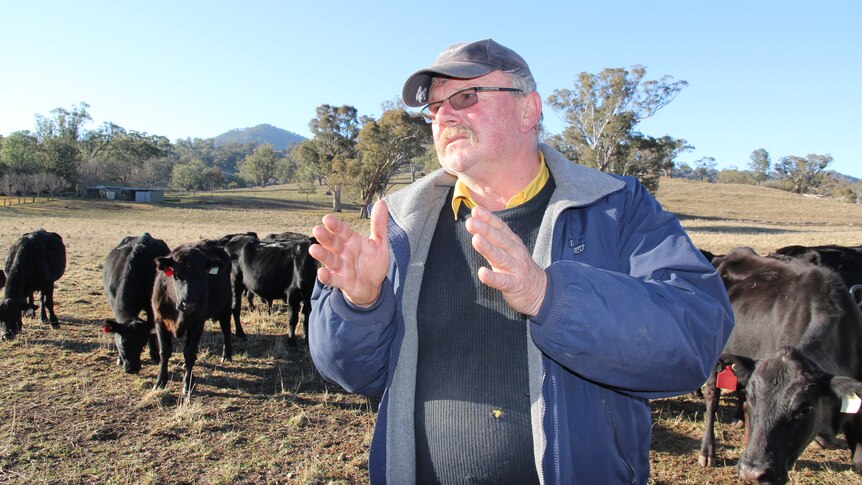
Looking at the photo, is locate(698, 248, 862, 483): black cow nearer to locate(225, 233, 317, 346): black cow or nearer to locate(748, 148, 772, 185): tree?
locate(225, 233, 317, 346): black cow

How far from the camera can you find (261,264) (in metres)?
10.6

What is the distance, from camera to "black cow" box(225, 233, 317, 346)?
988 centimetres

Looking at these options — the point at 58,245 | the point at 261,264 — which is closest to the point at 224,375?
the point at 261,264

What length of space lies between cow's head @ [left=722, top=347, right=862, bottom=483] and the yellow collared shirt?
8.60 feet

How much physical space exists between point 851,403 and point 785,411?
1.26ft

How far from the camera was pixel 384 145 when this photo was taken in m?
43.8

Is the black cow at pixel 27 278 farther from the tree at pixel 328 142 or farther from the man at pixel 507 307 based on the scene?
the tree at pixel 328 142

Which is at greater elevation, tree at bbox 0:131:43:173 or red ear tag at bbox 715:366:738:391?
tree at bbox 0:131:43:173

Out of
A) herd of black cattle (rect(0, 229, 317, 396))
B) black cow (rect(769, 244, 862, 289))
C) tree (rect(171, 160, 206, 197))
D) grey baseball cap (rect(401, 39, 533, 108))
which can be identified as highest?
tree (rect(171, 160, 206, 197))

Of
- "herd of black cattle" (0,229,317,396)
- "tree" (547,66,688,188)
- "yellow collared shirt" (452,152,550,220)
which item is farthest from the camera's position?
"tree" (547,66,688,188)

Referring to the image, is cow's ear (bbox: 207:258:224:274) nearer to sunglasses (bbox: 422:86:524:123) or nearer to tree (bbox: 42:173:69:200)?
sunglasses (bbox: 422:86:524:123)

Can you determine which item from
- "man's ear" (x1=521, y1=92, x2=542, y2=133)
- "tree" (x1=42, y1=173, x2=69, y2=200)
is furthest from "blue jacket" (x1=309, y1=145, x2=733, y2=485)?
"tree" (x1=42, y1=173, x2=69, y2=200)

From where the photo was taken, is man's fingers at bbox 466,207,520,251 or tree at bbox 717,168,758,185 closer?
man's fingers at bbox 466,207,520,251

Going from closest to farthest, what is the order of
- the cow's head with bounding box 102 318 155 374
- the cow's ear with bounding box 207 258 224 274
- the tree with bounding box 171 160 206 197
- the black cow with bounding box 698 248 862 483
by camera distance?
the black cow with bounding box 698 248 862 483 < the cow's head with bounding box 102 318 155 374 < the cow's ear with bounding box 207 258 224 274 < the tree with bounding box 171 160 206 197
